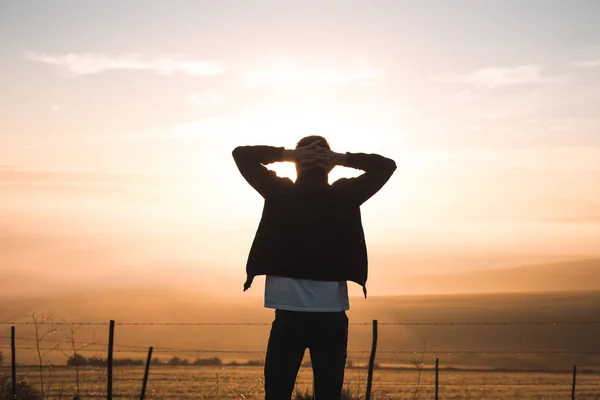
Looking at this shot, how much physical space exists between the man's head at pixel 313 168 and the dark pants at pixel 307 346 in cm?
79

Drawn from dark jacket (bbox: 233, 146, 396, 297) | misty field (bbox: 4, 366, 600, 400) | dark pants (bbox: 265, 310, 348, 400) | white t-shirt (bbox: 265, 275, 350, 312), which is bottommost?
misty field (bbox: 4, 366, 600, 400)

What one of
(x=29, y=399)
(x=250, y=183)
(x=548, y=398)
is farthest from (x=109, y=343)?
(x=548, y=398)

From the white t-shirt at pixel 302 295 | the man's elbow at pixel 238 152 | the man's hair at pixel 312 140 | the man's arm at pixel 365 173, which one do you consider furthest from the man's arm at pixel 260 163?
the white t-shirt at pixel 302 295

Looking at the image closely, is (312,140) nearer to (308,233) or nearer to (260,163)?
(260,163)

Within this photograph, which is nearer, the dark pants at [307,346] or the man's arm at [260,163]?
the dark pants at [307,346]

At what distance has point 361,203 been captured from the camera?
4.31 m

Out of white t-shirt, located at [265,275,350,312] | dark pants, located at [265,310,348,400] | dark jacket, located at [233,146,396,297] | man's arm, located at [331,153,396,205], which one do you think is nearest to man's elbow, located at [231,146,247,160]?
dark jacket, located at [233,146,396,297]

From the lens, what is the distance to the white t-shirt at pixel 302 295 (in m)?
4.01

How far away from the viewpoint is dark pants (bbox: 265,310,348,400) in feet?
13.2

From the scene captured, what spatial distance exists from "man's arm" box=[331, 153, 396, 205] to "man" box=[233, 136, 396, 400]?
2.2 inches

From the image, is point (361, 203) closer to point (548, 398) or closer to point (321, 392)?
point (321, 392)

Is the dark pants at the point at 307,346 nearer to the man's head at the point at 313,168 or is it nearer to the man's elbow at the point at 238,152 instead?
the man's head at the point at 313,168

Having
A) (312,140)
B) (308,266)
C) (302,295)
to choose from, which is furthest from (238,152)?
(302,295)

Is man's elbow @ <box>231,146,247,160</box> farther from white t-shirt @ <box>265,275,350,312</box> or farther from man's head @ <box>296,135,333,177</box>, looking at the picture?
white t-shirt @ <box>265,275,350,312</box>
